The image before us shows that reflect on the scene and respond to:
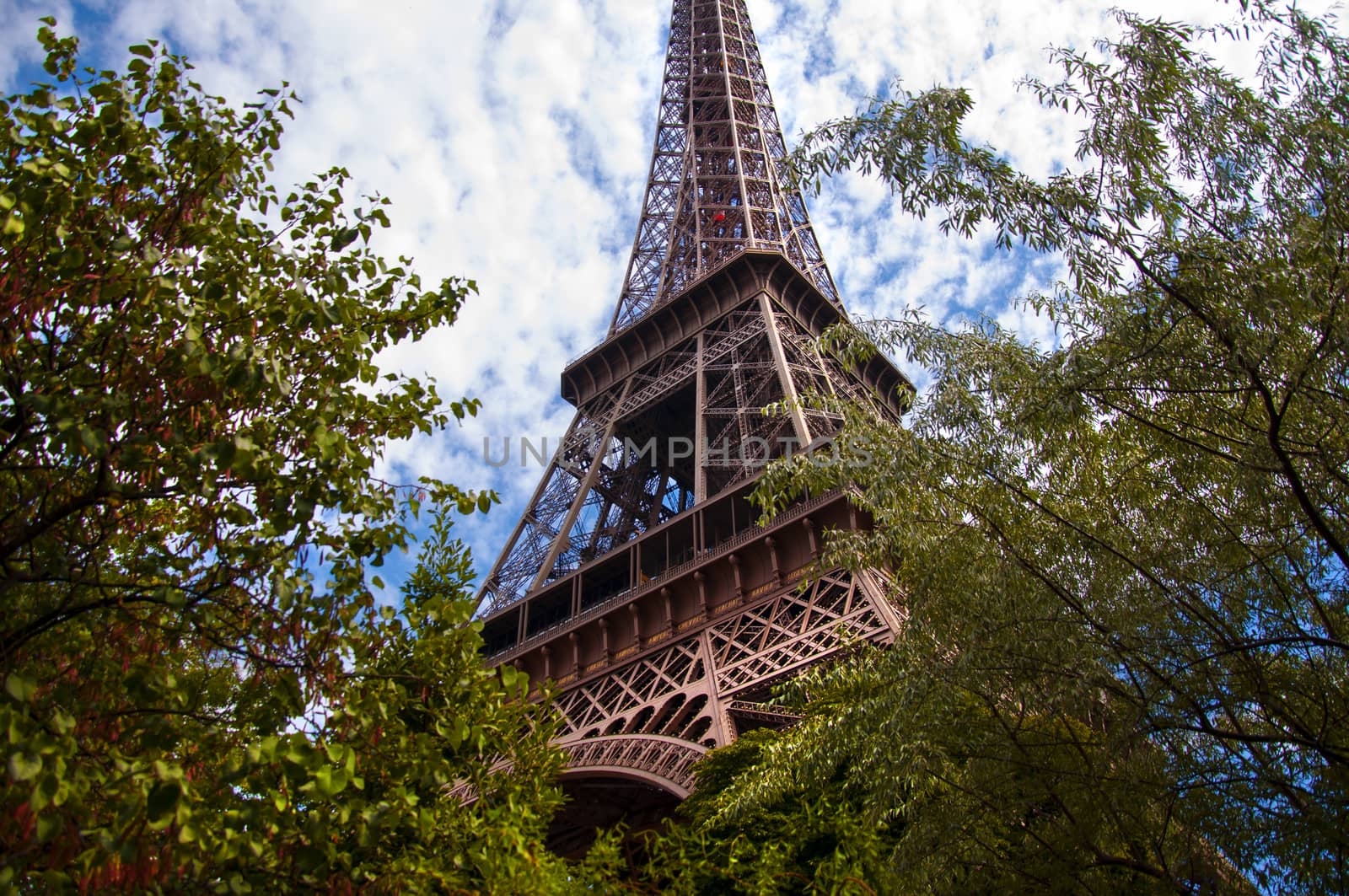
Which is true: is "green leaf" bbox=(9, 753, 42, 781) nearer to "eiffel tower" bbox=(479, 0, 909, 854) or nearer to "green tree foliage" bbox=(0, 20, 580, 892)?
"green tree foliage" bbox=(0, 20, 580, 892)

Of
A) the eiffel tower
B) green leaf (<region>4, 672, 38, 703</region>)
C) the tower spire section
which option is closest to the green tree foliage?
green leaf (<region>4, 672, 38, 703</region>)

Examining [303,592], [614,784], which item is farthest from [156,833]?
[614,784]

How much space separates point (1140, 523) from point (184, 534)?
7.71 metres

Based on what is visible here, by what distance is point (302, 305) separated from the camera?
20.6ft

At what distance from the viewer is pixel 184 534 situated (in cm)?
714

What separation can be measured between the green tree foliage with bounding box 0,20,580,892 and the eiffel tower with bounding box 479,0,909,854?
5416mm

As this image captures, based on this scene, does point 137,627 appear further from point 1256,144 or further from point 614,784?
point 614,784

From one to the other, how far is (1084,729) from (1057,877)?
1.68 meters

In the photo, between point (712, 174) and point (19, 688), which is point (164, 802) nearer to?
point (19, 688)

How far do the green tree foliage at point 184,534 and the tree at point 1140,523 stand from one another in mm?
3797

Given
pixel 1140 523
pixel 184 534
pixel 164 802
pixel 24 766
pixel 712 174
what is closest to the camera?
pixel 24 766

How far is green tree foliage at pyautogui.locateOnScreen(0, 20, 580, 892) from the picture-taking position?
4.97 metres

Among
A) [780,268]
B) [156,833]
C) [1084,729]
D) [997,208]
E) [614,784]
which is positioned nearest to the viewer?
[156,833]

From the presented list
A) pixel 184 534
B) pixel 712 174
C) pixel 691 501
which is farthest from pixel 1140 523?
pixel 712 174
